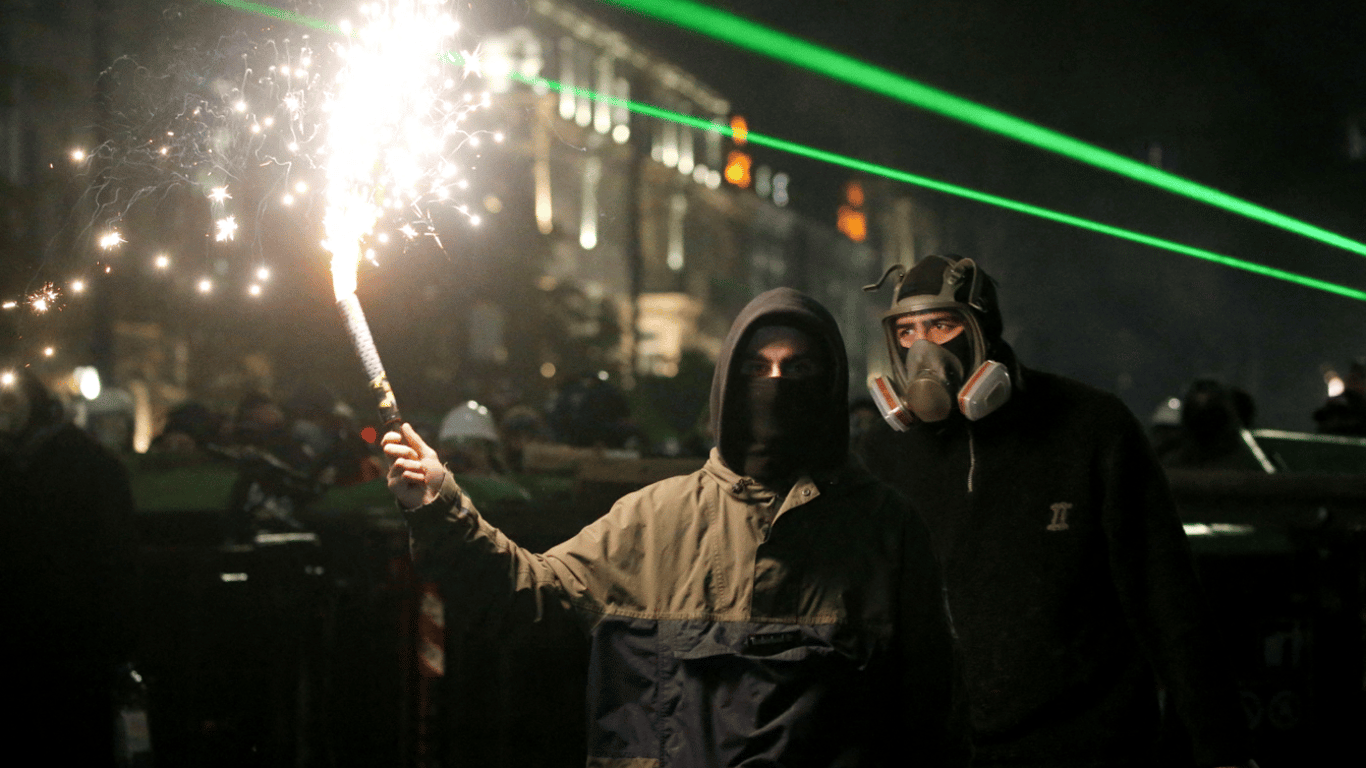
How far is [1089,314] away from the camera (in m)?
49.5

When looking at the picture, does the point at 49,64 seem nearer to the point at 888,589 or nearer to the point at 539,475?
the point at 539,475

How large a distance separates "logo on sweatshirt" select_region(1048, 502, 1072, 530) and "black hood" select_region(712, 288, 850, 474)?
2.81 feet

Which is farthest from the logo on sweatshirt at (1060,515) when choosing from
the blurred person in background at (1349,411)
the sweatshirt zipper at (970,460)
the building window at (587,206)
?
the building window at (587,206)

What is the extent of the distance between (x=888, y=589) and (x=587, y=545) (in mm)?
709

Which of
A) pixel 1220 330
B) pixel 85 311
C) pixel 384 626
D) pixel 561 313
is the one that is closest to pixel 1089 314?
pixel 1220 330

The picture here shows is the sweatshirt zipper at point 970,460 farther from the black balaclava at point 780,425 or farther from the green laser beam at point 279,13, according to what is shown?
the green laser beam at point 279,13

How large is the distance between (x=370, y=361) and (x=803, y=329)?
1.03 metres

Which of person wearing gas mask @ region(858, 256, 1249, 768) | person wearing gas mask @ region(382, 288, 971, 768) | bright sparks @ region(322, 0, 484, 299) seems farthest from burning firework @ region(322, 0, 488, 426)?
person wearing gas mask @ region(858, 256, 1249, 768)

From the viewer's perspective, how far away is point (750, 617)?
2.57m

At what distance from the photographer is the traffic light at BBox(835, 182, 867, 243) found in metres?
42.4

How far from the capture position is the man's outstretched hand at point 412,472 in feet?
8.29

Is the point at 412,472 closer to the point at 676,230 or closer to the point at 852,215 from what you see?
the point at 852,215

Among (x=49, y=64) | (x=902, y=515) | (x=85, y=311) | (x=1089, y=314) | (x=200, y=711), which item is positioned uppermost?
(x=1089, y=314)

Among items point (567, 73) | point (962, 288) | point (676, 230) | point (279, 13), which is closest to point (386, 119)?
point (279, 13)
